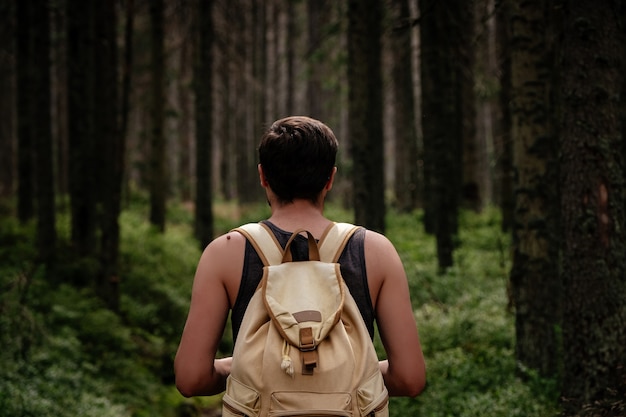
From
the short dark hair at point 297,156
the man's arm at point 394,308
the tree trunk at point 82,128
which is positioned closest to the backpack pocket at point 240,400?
the man's arm at point 394,308

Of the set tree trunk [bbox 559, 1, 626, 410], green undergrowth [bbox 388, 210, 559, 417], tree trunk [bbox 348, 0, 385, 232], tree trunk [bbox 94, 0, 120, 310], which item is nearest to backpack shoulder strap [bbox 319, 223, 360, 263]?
tree trunk [bbox 559, 1, 626, 410]

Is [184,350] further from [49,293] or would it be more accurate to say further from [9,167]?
[9,167]

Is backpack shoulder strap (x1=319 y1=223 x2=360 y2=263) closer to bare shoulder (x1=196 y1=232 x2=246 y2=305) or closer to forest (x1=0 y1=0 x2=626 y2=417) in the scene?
bare shoulder (x1=196 y1=232 x2=246 y2=305)

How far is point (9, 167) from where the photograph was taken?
79.4 feet

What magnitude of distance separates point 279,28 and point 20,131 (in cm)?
1738

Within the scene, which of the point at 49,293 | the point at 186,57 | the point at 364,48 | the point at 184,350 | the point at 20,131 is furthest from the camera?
the point at 186,57

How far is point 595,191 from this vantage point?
5023 millimetres

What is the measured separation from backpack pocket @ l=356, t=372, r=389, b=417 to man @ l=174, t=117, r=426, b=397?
0.53 feet

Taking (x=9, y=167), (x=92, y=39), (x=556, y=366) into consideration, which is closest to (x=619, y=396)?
(x=556, y=366)

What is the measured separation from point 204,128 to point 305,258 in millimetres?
14300

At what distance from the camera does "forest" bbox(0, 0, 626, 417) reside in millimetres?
5090

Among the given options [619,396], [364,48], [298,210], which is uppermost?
[364,48]

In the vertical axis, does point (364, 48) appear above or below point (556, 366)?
above

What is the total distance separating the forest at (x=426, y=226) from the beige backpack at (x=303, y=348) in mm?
1082
